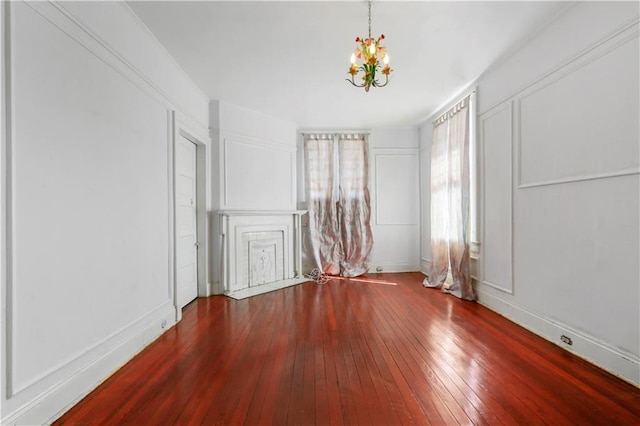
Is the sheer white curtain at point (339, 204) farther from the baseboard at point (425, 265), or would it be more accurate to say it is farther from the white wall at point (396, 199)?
the baseboard at point (425, 265)

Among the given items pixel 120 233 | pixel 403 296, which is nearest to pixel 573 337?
pixel 403 296

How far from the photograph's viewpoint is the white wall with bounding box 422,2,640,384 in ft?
6.70

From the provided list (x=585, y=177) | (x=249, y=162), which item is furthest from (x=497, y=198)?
(x=249, y=162)

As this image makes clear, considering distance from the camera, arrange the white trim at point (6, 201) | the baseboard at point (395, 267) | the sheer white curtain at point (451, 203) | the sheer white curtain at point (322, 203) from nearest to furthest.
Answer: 1. the white trim at point (6, 201)
2. the sheer white curtain at point (451, 203)
3. the sheer white curtain at point (322, 203)
4. the baseboard at point (395, 267)

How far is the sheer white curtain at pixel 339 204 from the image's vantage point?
18.1 ft

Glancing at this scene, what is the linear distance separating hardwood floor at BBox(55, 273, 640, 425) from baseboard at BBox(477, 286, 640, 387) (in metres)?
0.08

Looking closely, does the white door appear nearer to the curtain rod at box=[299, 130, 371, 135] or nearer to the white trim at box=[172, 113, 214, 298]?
the white trim at box=[172, 113, 214, 298]

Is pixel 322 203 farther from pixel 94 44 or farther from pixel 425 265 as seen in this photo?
pixel 94 44

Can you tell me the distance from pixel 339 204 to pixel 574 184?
361 centimetres

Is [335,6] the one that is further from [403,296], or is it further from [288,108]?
[403,296]

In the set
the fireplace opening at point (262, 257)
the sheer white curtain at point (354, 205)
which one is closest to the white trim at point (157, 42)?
the fireplace opening at point (262, 257)

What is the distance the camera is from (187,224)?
12.5 ft

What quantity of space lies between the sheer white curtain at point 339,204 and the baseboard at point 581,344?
2.65 metres

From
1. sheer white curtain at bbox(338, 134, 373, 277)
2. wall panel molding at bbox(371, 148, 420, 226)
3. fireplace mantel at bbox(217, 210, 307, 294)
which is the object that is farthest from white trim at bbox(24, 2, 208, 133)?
wall panel molding at bbox(371, 148, 420, 226)
